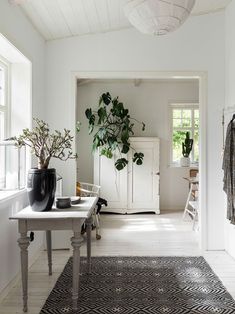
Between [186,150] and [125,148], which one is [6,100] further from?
[186,150]

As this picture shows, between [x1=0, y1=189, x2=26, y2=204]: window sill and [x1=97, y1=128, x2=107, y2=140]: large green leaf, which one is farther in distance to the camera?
[x1=97, y1=128, x2=107, y2=140]: large green leaf

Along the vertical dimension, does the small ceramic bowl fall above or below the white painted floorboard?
above

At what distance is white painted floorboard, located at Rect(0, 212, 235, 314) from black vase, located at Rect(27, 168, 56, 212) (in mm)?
802

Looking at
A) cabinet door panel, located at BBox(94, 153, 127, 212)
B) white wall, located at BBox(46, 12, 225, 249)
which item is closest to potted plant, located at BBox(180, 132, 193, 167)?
cabinet door panel, located at BBox(94, 153, 127, 212)

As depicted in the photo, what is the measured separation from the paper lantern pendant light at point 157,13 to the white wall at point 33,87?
1.30 m

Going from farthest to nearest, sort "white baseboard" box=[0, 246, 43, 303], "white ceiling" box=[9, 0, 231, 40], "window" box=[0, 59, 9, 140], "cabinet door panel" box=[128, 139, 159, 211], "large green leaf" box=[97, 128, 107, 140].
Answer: "cabinet door panel" box=[128, 139, 159, 211], "large green leaf" box=[97, 128, 107, 140], "window" box=[0, 59, 9, 140], "white ceiling" box=[9, 0, 231, 40], "white baseboard" box=[0, 246, 43, 303]

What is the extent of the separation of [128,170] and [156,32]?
14.5 feet

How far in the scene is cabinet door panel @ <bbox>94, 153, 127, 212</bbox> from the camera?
6.15 metres

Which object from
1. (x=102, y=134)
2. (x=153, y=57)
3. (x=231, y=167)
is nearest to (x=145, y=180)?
(x=102, y=134)

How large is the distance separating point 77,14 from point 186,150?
4.03 meters

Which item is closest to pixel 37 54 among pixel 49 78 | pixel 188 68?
pixel 49 78

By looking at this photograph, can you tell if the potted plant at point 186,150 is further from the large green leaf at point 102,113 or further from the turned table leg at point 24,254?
the turned table leg at point 24,254

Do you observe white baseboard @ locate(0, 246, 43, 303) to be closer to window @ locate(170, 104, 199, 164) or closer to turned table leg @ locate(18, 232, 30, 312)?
turned table leg @ locate(18, 232, 30, 312)

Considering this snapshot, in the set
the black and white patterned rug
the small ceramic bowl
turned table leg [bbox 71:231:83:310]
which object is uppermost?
the small ceramic bowl
